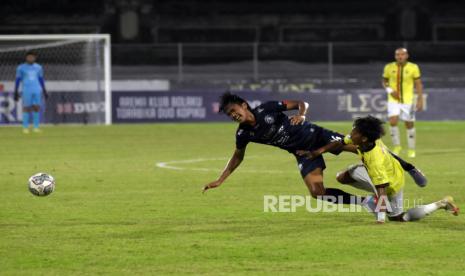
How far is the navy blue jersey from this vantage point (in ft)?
37.3

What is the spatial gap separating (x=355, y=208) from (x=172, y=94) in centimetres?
2225

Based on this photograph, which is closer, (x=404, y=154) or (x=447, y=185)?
(x=447, y=185)

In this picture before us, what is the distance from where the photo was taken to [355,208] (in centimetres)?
1217

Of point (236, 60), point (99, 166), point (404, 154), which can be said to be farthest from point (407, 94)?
point (236, 60)

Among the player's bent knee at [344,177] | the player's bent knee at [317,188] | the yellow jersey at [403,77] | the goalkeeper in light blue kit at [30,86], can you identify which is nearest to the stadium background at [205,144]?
the player's bent knee at [317,188]

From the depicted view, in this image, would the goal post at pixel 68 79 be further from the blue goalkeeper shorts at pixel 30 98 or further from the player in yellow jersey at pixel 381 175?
the player in yellow jersey at pixel 381 175

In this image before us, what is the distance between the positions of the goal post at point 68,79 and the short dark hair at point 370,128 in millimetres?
22643

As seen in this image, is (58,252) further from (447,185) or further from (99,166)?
(99,166)

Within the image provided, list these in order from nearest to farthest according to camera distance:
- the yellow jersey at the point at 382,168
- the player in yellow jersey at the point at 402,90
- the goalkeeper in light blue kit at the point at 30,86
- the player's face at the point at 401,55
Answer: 1. the yellow jersey at the point at 382,168
2. the player's face at the point at 401,55
3. the player in yellow jersey at the point at 402,90
4. the goalkeeper in light blue kit at the point at 30,86

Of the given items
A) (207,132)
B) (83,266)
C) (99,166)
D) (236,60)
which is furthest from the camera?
(236,60)

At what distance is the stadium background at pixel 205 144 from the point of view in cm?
908

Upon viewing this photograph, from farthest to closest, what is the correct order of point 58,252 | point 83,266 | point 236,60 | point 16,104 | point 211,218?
1. point 236,60
2. point 16,104
3. point 211,218
4. point 58,252
5. point 83,266

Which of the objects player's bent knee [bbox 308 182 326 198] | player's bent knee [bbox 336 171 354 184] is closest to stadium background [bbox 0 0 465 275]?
player's bent knee [bbox 308 182 326 198]

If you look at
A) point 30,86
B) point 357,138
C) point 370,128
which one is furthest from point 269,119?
point 30,86
